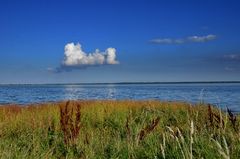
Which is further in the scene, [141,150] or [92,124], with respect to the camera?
[92,124]

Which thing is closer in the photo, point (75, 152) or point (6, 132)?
point (75, 152)

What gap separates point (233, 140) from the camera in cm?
621

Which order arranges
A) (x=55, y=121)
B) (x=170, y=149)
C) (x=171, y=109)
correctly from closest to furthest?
(x=170, y=149)
(x=55, y=121)
(x=171, y=109)

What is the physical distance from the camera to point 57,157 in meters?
7.92

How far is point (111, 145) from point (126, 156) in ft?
3.80

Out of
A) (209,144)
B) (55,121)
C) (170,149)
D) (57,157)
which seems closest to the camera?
(209,144)

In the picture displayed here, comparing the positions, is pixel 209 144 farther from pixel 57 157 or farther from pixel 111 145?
pixel 57 157

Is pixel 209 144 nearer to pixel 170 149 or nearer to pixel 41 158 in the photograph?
pixel 170 149

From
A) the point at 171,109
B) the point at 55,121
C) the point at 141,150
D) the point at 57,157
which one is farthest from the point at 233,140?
the point at 171,109

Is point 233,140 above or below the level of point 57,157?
above

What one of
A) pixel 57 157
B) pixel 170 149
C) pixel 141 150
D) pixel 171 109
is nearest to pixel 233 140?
pixel 170 149

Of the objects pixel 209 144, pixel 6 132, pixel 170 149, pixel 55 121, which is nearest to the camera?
pixel 209 144

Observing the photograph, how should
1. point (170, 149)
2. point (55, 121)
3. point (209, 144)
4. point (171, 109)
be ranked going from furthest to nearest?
1. point (171, 109)
2. point (55, 121)
3. point (170, 149)
4. point (209, 144)

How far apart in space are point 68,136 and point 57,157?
1.89ft
